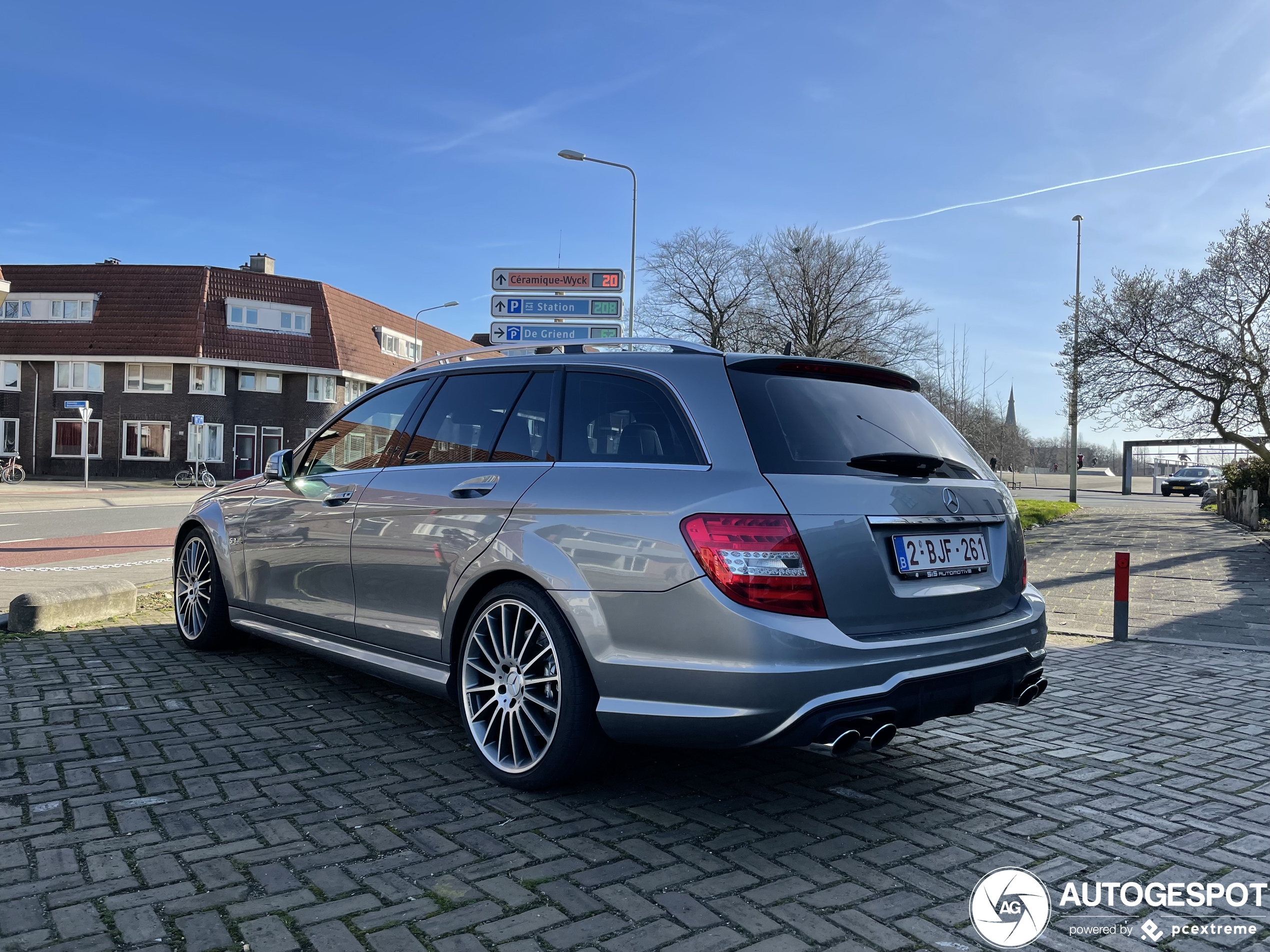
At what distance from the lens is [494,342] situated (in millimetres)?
16578

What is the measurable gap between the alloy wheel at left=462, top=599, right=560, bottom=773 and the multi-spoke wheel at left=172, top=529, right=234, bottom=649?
253 cm

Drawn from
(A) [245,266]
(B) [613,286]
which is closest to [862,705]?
(B) [613,286]

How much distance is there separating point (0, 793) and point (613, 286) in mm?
13139

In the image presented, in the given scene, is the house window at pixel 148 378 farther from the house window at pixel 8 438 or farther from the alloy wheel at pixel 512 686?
the alloy wheel at pixel 512 686

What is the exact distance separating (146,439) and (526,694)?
4526 centimetres

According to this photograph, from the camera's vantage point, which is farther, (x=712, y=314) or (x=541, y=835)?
(x=712, y=314)

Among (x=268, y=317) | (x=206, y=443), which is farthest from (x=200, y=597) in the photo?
(x=268, y=317)

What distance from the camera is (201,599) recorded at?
5.84 meters

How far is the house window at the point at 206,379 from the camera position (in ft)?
142

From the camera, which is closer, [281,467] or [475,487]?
[475,487]

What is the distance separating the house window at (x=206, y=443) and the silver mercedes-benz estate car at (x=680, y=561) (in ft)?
140

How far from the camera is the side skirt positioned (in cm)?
394

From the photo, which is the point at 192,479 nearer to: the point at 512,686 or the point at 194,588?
the point at 194,588

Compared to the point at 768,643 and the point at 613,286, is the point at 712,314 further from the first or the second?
the point at 768,643
